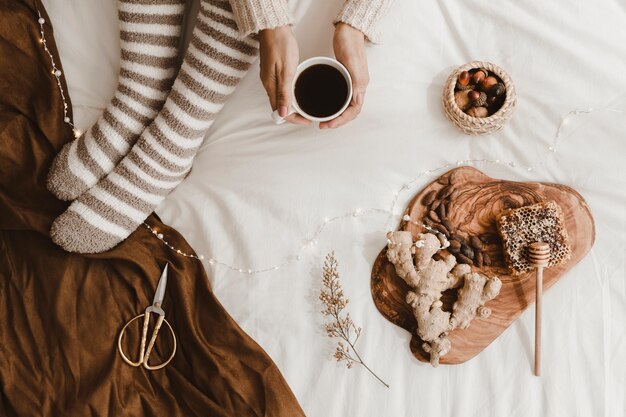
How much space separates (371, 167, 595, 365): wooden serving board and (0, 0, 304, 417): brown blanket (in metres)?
0.21

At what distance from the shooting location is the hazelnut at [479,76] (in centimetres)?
71

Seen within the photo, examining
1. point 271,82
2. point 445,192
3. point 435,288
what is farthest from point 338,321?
point 271,82

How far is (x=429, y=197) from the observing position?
0.74m

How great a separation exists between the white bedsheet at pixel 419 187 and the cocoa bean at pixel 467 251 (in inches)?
4.4

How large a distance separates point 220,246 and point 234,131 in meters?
0.19

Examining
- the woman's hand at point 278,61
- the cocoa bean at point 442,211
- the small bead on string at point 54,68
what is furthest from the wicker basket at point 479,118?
the small bead on string at point 54,68

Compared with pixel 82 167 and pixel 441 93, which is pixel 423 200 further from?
pixel 82 167

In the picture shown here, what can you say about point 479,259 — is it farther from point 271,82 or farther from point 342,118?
point 271,82

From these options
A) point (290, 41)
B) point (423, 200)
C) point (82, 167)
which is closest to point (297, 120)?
point (290, 41)

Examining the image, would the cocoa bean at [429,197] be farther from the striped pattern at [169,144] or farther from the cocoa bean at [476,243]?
the striped pattern at [169,144]

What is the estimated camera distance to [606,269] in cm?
73

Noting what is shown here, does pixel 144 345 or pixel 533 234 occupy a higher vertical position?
pixel 533 234

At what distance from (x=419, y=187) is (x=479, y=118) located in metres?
0.13

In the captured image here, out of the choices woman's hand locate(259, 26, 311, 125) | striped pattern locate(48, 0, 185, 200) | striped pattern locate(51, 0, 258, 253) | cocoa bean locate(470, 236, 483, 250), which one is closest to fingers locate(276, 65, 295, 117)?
woman's hand locate(259, 26, 311, 125)
